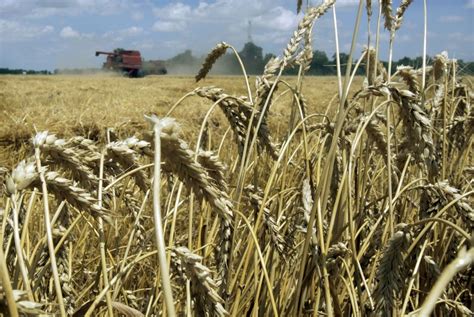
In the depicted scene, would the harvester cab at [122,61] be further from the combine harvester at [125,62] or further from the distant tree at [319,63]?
the distant tree at [319,63]

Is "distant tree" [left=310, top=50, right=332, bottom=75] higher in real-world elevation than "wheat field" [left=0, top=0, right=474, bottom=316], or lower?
higher

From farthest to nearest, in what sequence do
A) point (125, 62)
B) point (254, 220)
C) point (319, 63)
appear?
point (125, 62) → point (319, 63) → point (254, 220)

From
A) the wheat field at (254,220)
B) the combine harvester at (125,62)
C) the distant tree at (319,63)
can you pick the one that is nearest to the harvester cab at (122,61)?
the combine harvester at (125,62)

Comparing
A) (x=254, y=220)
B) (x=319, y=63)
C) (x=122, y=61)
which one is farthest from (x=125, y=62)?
(x=254, y=220)

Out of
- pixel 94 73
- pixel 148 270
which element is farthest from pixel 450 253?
pixel 94 73

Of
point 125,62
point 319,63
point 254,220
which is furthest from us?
point 125,62

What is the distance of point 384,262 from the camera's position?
66 cm

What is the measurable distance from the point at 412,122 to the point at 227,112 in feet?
0.98

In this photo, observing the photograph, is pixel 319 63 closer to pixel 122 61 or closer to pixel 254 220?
pixel 254 220

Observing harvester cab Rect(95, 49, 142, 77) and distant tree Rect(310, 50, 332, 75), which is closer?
distant tree Rect(310, 50, 332, 75)

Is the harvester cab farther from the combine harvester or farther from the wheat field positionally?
the wheat field

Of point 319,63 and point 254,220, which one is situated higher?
point 319,63

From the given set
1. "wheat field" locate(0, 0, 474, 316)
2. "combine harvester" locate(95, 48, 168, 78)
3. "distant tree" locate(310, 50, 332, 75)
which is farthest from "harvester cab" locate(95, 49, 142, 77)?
"wheat field" locate(0, 0, 474, 316)

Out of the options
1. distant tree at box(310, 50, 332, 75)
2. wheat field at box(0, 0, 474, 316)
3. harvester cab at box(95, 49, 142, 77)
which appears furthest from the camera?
harvester cab at box(95, 49, 142, 77)
